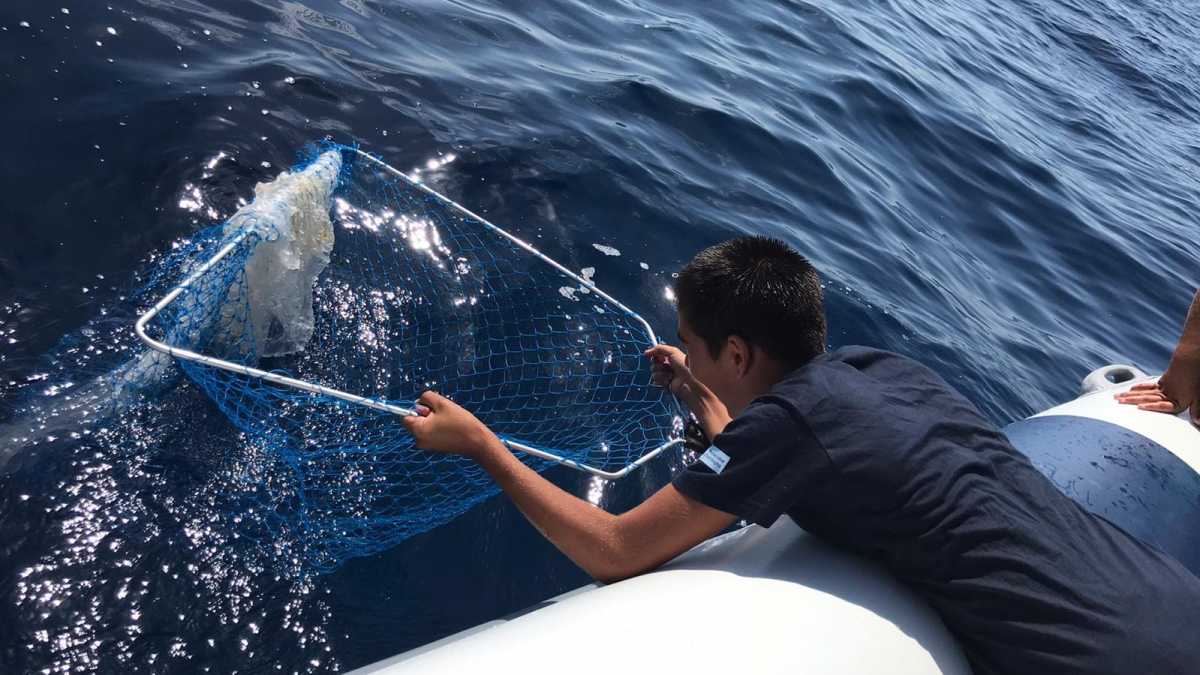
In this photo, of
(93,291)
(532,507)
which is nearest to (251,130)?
(93,291)

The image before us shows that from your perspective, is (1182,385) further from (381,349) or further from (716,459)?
(381,349)

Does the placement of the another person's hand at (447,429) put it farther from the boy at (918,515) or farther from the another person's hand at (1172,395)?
the another person's hand at (1172,395)

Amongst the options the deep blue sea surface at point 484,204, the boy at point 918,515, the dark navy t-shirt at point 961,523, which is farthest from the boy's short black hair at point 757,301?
the deep blue sea surface at point 484,204

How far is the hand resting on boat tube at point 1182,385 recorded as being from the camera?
176 inches

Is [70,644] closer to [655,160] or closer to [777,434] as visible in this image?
[777,434]

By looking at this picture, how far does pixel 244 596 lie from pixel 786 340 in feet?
7.19

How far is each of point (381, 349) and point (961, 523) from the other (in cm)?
310

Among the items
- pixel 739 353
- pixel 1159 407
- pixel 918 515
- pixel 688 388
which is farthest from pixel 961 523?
pixel 1159 407

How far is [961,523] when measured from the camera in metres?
2.58

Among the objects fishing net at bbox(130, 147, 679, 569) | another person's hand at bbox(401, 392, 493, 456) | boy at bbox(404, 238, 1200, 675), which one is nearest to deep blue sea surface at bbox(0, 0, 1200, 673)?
fishing net at bbox(130, 147, 679, 569)

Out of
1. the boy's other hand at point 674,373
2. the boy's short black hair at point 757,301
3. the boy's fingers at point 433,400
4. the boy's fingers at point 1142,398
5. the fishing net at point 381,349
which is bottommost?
the fishing net at point 381,349

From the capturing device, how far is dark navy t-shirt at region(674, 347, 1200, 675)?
2.53 metres

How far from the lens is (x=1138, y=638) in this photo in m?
2.51

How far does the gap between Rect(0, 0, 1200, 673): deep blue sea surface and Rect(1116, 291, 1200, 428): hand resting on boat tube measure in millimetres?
1912
